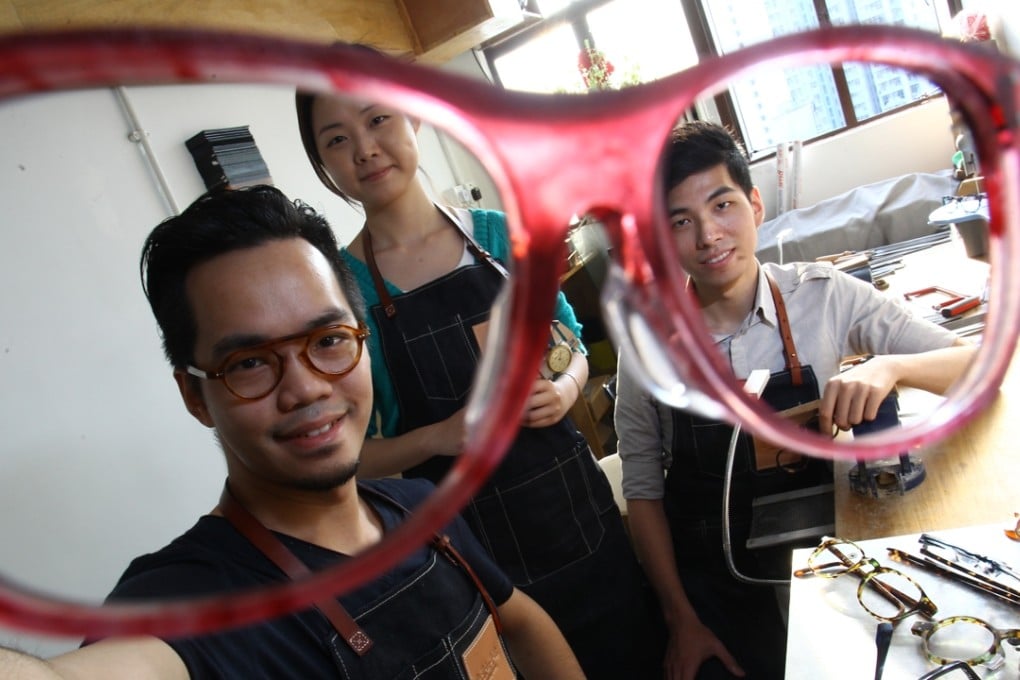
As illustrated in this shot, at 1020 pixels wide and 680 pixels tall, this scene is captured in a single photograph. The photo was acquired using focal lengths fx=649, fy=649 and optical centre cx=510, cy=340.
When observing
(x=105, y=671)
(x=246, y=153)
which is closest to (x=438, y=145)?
(x=246, y=153)

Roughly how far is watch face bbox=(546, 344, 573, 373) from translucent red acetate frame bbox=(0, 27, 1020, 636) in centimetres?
66

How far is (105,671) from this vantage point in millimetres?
→ 502

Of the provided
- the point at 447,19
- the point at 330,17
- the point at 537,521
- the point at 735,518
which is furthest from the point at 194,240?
the point at 447,19

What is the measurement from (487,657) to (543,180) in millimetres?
743

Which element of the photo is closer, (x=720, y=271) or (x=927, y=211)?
(x=720, y=271)

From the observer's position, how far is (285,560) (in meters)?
0.71

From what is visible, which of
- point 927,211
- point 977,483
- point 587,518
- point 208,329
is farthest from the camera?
point 927,211

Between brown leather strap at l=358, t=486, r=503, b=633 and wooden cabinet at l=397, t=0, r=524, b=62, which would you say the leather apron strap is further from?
wooden cabinet at l=397, t=0, r=524, b=62

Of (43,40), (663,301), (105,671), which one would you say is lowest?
(105,671)

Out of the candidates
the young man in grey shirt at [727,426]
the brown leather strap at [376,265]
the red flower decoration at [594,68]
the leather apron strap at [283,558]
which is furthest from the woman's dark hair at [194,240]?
the red flower decoration at [594,68]

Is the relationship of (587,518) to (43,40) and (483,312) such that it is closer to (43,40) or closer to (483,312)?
(483,312)

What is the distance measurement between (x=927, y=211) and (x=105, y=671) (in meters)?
3.54

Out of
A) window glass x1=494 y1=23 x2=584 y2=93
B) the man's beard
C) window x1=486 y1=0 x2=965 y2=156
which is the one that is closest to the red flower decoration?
window x1=486 y1=0 x2=965 y2=156

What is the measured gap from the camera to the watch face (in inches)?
41.4
